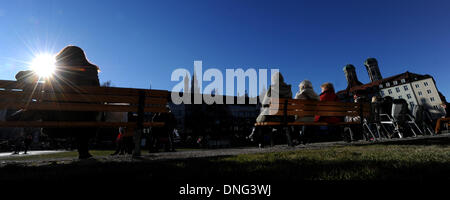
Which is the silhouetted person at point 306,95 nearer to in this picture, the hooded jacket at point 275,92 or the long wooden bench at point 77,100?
the hooded jacket at point 275,92

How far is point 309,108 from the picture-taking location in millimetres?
5438

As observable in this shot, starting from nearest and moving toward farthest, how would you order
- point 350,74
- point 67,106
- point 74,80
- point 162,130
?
point 67,106 → point 74,80 → point 162,130 → point 350,74

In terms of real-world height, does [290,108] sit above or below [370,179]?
above

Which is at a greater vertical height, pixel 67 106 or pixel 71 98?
pixel 71 98

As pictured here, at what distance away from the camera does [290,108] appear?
5285 mm

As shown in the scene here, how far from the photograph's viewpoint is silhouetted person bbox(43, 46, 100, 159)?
11.7 feet

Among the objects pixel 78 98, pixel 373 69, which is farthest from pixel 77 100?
pixel 373 69

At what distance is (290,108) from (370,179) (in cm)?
A: 391

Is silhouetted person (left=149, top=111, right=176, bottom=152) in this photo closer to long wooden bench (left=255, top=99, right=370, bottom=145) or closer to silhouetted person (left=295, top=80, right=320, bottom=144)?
long wooden bench (left=255, top=99, right=370, bottom=145)

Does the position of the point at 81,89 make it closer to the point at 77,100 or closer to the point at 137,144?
the point at 77,100

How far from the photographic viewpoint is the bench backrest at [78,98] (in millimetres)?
3166

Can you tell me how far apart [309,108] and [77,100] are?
508 centimetres
